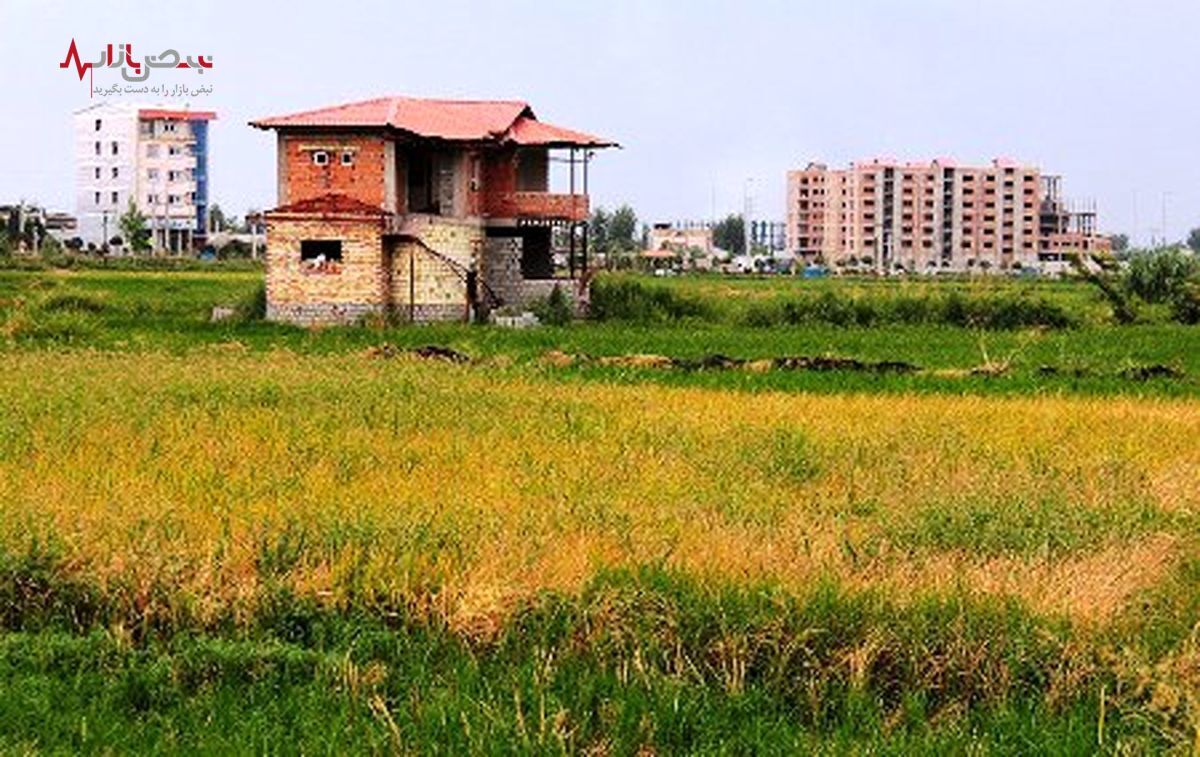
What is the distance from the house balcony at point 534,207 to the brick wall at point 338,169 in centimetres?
355

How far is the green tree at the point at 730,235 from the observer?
14388 cm

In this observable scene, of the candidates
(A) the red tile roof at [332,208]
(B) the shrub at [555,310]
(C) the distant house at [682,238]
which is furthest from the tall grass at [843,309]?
(C) the distant house at [682,238]

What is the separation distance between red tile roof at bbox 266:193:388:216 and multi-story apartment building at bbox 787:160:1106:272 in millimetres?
78319

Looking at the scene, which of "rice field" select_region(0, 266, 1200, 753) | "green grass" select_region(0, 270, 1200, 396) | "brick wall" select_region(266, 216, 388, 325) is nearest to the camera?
"rice field" select_region(0, 266, 1200, 753)

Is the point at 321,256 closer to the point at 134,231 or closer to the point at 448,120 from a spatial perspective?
the point at 448,120

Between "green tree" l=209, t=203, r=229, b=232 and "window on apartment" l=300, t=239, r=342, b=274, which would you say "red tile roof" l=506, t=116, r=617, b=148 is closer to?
"window on apartment" l=300, t=239, r=342, b=274

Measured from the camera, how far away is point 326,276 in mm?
32562

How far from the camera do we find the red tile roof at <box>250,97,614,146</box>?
110 feet

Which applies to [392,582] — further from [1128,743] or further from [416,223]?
[416,223]

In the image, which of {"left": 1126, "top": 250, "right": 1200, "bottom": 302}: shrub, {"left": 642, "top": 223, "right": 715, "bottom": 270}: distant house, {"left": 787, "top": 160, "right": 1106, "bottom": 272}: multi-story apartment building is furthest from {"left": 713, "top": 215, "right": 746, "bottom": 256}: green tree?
{"left": 1126, "top": 250, "right": 1200, "bottom": 302}: shrub

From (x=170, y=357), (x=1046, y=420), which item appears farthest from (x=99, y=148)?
(x=1046, y=420)

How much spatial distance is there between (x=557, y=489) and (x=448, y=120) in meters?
26.9

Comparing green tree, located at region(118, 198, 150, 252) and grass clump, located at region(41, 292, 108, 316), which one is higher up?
green tree, located at region(118, 198, 150, 252)

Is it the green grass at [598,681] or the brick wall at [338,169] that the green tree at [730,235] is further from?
the green grass at [598,681]
